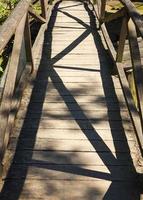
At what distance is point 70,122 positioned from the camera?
427 cm

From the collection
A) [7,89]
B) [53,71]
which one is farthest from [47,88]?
[7,89]

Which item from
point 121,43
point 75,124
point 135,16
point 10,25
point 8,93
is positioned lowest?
point 75,124

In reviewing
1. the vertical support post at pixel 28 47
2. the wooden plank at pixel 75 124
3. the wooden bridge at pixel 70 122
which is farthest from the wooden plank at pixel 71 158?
the vertical support post at pixel 28 47

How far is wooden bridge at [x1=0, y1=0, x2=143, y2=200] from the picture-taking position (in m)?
3.30

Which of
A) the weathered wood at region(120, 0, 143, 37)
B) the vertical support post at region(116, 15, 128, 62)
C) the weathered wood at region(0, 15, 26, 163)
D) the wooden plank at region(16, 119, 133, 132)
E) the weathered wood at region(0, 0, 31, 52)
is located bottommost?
the wooden plank at region(16, 119, 133, 132)

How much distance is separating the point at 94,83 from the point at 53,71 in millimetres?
738

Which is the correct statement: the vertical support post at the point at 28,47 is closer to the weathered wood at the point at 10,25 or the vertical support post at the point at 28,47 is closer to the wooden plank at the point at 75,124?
the weathered wood at the point at 10,25

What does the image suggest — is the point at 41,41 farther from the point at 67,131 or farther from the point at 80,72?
the point at 67,131

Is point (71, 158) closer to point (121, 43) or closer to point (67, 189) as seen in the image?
point (67, 189)

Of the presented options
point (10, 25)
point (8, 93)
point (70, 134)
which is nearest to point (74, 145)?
point (70, 134)

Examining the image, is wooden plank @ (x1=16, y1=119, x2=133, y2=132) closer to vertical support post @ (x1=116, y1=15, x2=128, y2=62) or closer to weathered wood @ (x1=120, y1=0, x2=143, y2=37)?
weathered wood @ (x1=120, y1=0, x2=143, y2=37)

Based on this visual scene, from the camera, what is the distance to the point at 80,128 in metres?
4.15

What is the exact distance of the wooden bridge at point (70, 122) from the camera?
3301 mm

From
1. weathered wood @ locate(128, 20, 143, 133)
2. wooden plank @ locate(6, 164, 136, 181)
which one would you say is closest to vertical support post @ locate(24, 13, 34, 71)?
weathered wood @ locate(128, 20, 143, 133)
